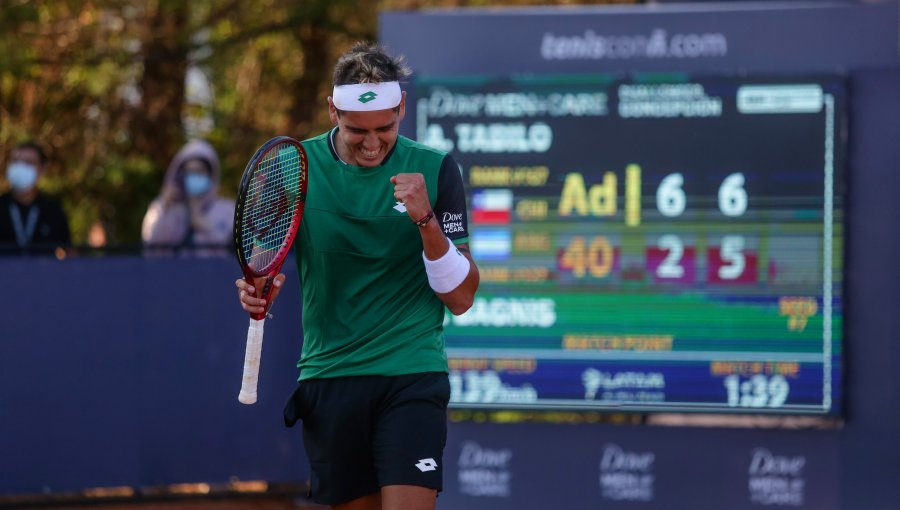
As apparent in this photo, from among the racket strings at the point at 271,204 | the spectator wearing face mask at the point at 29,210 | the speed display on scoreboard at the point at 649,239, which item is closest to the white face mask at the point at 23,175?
the spectator wearing face mask at the point at 29,210

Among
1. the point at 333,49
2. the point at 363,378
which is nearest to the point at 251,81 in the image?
the point at 333,49

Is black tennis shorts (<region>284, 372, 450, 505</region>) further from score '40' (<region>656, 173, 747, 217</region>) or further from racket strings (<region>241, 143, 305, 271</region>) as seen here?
score '40' (<region>656, 173, 747, 217</region>)

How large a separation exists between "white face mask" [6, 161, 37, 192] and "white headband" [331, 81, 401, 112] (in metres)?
5.35

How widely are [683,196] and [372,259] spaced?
3.18 m

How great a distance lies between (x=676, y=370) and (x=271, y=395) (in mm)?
2711

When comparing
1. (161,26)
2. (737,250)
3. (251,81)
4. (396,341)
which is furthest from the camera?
(251,81)

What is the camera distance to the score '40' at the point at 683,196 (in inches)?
301

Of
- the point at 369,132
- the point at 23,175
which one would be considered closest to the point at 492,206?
the point at 369,132

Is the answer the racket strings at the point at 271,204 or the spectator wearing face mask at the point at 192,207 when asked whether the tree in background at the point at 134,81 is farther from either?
the racket strings at the point at 271,204

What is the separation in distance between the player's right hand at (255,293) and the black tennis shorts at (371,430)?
1.18 ft

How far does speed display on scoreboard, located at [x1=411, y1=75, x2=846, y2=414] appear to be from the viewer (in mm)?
7652

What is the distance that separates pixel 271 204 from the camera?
4.99 metres

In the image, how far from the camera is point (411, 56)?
8.02 meters

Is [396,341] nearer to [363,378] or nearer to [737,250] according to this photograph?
[363,378]
